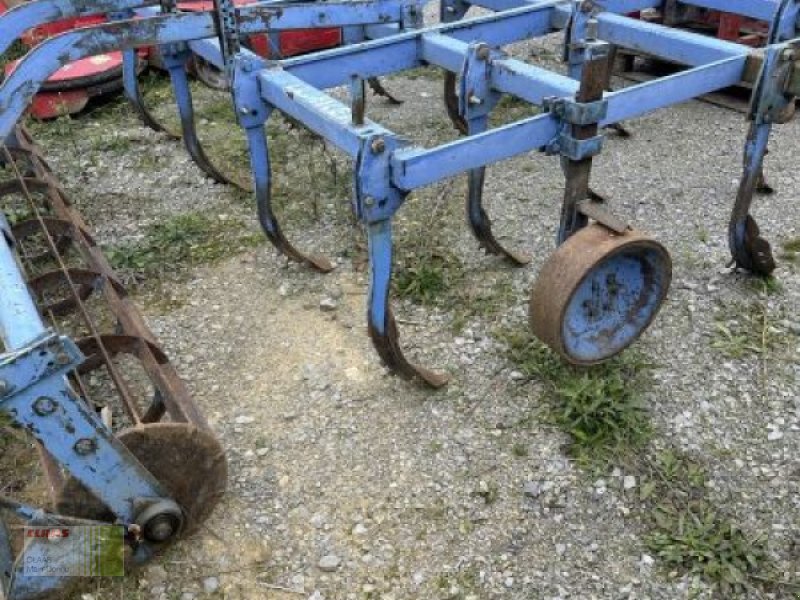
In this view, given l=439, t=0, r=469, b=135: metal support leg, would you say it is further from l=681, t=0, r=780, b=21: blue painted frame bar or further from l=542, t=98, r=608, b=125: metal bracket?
l=542, t=98, r=608, b=125: metal bracket

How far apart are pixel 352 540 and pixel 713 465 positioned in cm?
125

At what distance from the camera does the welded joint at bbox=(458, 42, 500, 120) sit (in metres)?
3.04

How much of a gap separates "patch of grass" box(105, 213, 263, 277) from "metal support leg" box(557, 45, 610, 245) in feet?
6.07

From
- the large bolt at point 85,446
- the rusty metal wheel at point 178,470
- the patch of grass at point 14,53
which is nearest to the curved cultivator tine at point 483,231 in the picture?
the rusty metal wheel at point 178,470

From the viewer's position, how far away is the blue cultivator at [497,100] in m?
2.54

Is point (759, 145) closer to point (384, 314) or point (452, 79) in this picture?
point (384, 314)

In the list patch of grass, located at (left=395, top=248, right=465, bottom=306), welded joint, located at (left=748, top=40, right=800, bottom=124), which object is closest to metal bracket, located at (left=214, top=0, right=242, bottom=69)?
patch of grass, located at (left=395, top=248, right=465, bottom=306)

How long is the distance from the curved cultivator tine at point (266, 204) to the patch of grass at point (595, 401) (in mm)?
1138

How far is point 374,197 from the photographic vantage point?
97.8 inches

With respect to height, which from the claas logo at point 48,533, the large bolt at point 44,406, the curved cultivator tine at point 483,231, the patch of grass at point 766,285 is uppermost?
the large bolt at point 44,406

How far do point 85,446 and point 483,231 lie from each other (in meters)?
2.21

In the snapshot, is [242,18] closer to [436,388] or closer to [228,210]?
[228,210]

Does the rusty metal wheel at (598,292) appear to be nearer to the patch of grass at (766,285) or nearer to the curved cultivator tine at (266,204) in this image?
the patch of grass at (766,285)

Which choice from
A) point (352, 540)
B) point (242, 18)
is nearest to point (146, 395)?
point (352, 540)
